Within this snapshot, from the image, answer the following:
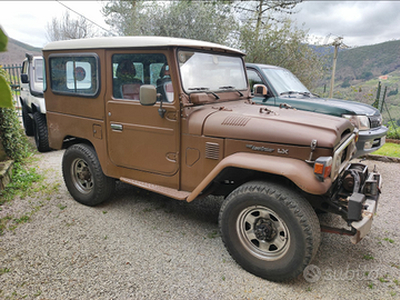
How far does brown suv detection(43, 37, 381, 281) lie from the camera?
8.34 feet

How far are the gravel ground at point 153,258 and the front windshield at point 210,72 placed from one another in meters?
1.68

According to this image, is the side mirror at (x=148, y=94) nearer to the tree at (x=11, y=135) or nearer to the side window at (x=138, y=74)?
the side window at (x=138, y=74)

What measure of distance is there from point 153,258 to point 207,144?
1.28 meters

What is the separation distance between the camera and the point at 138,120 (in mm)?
3371

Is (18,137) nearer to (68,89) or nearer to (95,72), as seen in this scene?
(68,89)

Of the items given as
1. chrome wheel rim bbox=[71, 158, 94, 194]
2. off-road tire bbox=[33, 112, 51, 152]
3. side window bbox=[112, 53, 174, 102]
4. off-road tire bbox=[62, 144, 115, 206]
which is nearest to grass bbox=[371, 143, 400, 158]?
side window bbox=[112, 53, 174, 102]

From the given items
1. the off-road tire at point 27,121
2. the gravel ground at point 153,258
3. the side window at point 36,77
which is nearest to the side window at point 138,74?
the gravel ground at point 153,258

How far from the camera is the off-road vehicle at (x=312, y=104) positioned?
5.20 meters

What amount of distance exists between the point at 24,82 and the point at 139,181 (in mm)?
5615

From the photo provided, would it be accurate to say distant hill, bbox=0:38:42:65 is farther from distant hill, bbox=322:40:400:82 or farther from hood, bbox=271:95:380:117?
distant hill, bbox=322:40:400:82

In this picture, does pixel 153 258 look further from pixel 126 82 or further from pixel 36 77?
pixel 36 77

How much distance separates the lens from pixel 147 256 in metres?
3.06

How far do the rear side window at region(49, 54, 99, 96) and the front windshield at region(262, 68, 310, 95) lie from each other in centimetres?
354

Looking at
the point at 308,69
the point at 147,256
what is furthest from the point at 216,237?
the point at 308,69
